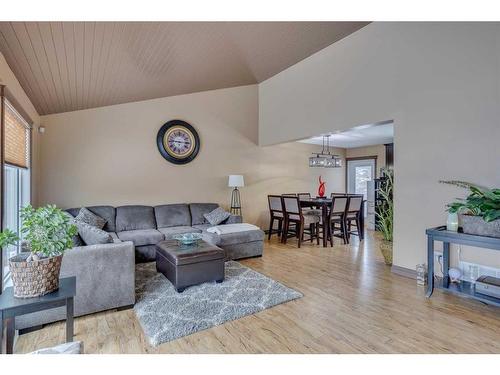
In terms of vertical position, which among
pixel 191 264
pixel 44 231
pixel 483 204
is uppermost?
pixel 483 204

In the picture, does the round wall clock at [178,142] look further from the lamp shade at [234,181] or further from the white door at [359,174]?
the white door at [359,174]

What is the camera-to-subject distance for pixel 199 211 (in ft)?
17.1

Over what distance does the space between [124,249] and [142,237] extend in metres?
1.58

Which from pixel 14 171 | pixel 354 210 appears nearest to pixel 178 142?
pixel 14 171

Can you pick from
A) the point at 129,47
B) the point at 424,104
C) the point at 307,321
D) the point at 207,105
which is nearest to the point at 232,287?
the point at 307,321

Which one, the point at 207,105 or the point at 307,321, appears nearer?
the point at 307,321

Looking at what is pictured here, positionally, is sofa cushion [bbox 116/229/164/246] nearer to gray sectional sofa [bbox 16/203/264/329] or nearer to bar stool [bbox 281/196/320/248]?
gray sectional sofa [bbox 16/203/264/329]

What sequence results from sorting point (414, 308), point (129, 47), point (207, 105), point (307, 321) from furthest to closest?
point (207, 105) < point (129, 47) < point (414, 308) < point (307, 321)

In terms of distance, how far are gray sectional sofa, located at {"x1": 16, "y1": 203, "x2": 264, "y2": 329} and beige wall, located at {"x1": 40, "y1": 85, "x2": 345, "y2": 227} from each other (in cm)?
36

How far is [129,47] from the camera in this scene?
9.48 ft

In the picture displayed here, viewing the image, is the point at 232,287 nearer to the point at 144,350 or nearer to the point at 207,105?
A: the point at 144,350

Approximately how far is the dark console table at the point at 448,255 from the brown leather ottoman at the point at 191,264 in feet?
7.40

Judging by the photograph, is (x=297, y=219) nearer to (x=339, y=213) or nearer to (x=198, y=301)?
(x=339, y=213)
